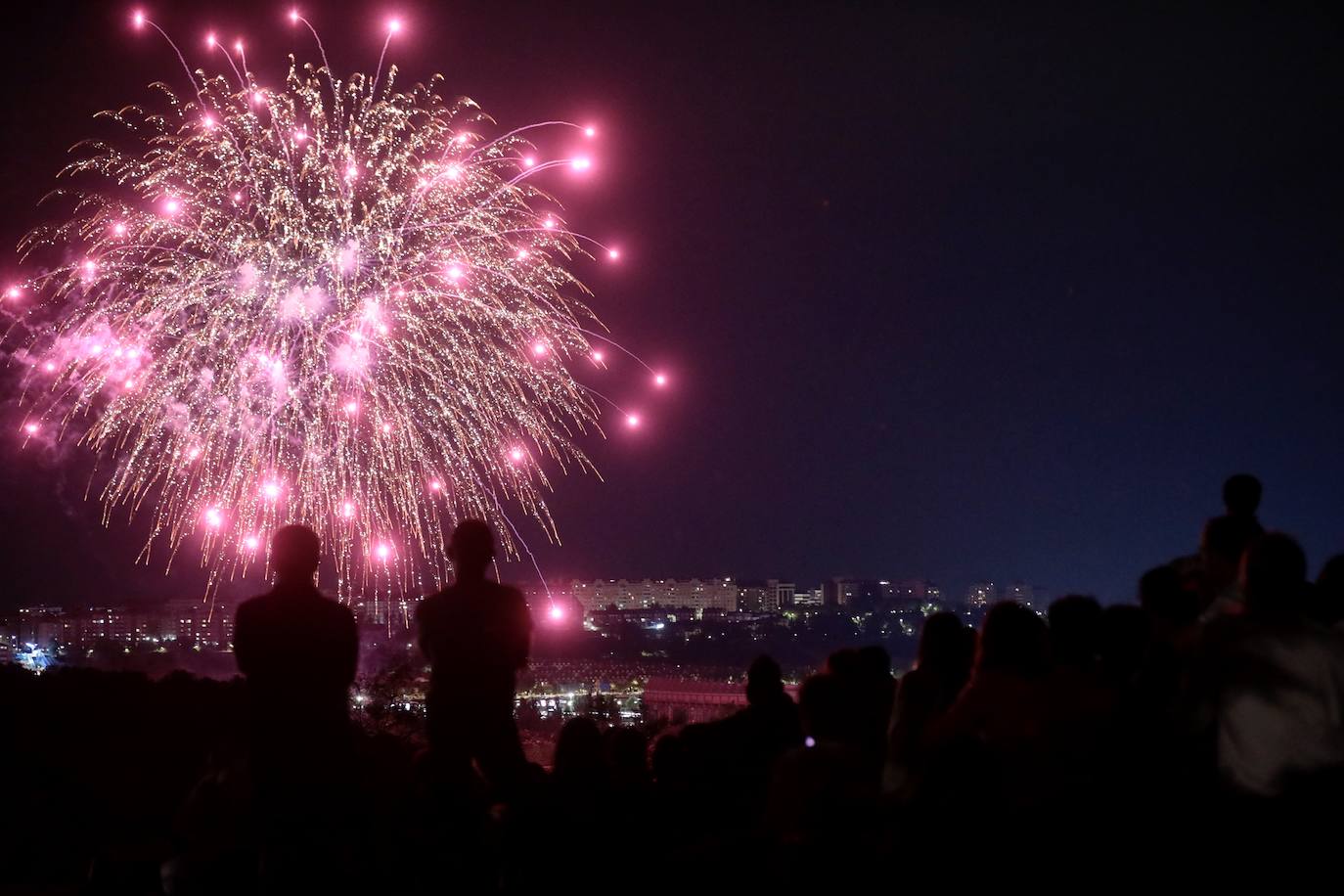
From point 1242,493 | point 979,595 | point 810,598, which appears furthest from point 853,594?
point 1242,493

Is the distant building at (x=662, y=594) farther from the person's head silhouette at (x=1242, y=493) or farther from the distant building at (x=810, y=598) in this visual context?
the person's head silhouette at (x=1242, y=493)

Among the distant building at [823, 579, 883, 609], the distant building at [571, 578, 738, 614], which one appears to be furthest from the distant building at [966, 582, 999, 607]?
the distant building at [571, 578, 738, 614]

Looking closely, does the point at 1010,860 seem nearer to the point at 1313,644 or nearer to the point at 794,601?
the point at 1313,644

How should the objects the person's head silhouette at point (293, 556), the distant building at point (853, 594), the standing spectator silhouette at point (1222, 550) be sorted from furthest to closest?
1. the distant building at point (853, 594)
2. the standing spectator silhouette at point (1222, 550)
3. the person's head silhouette at point (293, 556)

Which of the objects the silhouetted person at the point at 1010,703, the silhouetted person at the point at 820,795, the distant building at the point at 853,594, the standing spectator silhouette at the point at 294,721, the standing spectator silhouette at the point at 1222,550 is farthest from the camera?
the distant building at the point at 853,594

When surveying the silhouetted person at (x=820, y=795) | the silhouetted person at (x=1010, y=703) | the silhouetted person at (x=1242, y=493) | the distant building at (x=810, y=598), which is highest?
the distant building at (x=810, y=598)

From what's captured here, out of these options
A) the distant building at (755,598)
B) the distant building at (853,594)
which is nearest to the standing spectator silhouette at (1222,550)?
the distant building at (853,594)

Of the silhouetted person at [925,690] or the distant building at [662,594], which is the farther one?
the distant building at [662,594]

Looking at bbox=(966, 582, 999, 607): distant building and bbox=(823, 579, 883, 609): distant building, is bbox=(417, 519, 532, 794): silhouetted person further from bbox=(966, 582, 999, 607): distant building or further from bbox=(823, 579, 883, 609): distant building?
bbox=(823, 579, 883, 609): distant building
